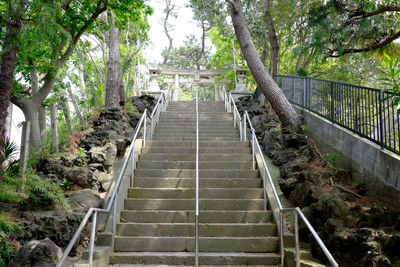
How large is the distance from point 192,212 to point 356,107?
3592 mm

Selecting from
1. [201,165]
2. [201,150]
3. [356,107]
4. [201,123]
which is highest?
[356,107]

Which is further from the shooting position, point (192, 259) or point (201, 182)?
point (201, 182)

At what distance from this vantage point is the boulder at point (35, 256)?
12.7 feet

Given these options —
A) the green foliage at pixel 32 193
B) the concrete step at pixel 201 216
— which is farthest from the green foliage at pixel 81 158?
the concrete step at pixel 201 216

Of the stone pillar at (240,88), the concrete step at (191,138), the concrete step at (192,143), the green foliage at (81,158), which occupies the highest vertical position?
the stone pillar at (240,88)

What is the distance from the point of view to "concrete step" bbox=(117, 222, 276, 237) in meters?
5.27

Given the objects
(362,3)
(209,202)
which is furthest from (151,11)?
(209,202)

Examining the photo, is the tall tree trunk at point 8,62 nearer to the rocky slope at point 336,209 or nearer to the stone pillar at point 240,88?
the rocky slope at point 336,209

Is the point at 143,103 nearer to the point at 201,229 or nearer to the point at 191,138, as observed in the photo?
the point at 191,138

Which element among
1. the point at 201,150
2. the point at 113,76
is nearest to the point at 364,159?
the point at 201,150

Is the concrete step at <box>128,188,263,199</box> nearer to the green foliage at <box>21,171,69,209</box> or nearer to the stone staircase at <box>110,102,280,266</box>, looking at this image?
the stone staircase at <box>110,102,280,266</box>

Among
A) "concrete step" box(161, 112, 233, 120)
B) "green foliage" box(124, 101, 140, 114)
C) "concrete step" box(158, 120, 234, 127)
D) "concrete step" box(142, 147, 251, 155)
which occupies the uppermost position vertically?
"green foliage" box(124, 101, 140, 114)

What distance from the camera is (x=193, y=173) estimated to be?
6.96 meters

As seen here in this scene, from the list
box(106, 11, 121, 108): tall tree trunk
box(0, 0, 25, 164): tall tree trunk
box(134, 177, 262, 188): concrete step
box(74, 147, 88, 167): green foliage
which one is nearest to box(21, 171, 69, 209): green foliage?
box(0, 0, 25, 164): tall tree trunk
